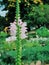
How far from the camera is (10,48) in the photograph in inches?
235

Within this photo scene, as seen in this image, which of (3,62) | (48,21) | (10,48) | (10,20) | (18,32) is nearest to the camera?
(18,32)

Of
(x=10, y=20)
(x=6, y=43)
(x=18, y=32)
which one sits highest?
(x=18, y=32)

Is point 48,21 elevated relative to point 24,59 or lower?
lower

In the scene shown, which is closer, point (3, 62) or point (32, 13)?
point (3, 62)

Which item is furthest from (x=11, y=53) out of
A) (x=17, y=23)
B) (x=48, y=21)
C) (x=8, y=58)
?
(x=17, y=23)

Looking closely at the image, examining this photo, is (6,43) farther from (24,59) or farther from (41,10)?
(41,10)

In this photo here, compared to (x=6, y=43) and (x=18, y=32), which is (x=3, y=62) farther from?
(x=18, y=32)

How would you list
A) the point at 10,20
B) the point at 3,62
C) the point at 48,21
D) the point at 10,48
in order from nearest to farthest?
1. the point at 3,62
2. the point at 10,48
3. the point at 48,21
4. the point at 10,20

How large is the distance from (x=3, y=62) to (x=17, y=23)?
385 cm

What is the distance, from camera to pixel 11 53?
16.9ft

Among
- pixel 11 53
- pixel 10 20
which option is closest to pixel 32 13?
pixel 10 20

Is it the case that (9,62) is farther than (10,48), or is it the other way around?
(10,48)

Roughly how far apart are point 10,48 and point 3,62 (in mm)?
1068

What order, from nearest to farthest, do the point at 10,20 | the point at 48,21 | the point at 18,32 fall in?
1. the point at 18,32
2. the point at 48,21
3. the point at 10,20
